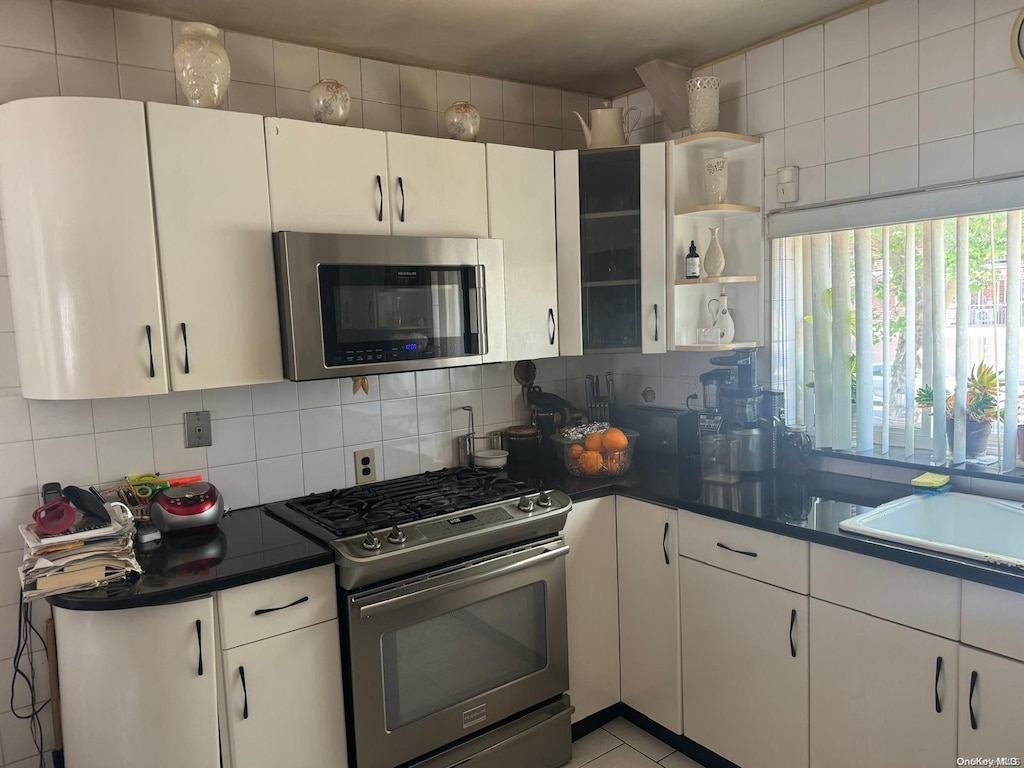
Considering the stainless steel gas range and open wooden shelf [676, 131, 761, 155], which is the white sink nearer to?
the stainless steel gas range

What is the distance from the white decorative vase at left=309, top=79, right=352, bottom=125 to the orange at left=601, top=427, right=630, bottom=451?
55.5 inches

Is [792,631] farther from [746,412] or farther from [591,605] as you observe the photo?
[746,412]

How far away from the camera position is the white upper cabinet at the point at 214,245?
1909mm

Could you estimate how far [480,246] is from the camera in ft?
7.88

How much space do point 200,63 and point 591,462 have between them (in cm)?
177

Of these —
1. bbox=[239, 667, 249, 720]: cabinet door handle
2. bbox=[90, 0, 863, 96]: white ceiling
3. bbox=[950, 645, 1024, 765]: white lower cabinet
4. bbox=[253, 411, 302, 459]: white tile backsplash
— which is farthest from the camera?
bbox=[253, 411, 302, 459]: white tile backsplash

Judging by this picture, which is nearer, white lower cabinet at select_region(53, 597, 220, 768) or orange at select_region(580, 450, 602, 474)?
white lower cabinet at select_region(53, 597, 220, 768)

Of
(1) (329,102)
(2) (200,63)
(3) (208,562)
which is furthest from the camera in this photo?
(1) (329,102)

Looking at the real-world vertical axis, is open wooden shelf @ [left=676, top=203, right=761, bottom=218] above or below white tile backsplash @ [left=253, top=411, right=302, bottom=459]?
above

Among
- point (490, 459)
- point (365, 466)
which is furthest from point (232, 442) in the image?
point (490, 459)

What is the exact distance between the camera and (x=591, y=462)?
263 centimetres

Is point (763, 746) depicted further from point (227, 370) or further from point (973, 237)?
point (227, 370)

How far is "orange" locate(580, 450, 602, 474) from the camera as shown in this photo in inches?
104

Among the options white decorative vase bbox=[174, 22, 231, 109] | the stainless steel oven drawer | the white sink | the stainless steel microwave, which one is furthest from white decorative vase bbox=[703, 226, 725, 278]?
white decorative vase bbox=[174, 22, 231, 109]
